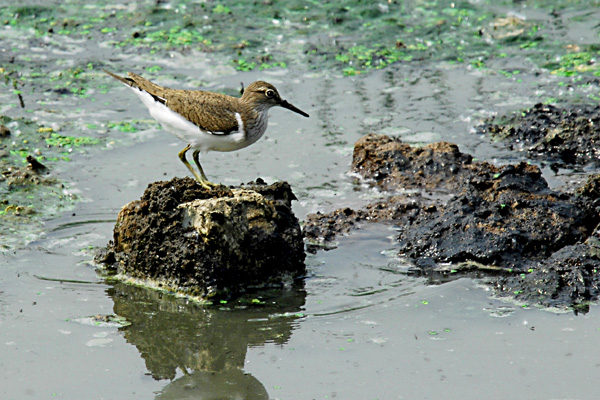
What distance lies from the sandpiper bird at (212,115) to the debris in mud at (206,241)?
0.56 metres

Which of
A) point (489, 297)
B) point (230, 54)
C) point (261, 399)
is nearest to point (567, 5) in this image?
point (230, 54)

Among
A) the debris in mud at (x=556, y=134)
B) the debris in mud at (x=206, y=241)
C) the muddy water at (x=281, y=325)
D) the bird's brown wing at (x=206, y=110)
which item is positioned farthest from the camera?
the debris in mud at (x=556, y=134)

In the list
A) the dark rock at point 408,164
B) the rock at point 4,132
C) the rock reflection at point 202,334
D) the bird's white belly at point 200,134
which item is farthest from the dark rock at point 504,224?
the rock at point 4,132

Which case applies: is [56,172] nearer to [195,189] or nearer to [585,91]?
[195,189]

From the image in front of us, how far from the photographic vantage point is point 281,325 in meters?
5.93

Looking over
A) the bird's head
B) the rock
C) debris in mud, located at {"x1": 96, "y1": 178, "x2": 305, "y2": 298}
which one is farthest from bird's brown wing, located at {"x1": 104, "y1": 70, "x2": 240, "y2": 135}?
the rock

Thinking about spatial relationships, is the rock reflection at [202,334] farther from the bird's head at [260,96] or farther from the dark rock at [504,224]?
the bird's head at [260,96]

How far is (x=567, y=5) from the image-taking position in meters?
12.1

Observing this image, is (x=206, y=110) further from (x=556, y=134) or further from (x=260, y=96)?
(x=556, y=134)

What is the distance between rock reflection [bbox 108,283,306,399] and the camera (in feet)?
17.2

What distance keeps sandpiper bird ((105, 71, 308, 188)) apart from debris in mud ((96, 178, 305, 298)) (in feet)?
1.85

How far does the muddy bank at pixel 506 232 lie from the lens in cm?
616

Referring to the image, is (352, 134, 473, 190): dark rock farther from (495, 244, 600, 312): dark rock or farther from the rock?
the rock

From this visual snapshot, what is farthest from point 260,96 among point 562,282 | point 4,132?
point 4,132
